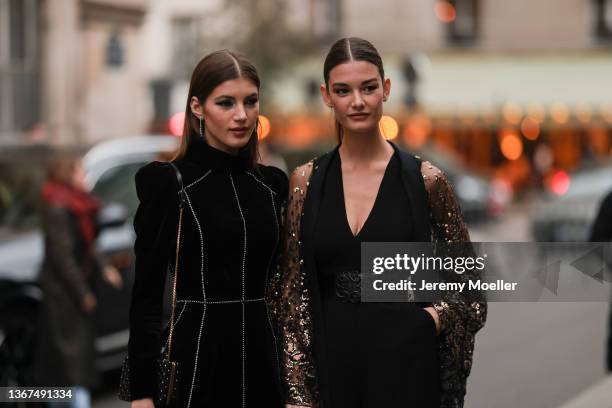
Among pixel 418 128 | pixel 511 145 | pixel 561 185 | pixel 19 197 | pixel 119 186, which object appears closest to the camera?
pixel 19 197

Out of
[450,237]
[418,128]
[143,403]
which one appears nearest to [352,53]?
[450,237]

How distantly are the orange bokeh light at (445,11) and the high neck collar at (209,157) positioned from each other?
3649 cm

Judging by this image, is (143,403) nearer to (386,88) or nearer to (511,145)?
(386,88)

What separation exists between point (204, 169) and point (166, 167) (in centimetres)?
12

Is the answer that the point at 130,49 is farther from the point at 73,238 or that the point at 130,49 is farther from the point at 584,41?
the point at 584,41

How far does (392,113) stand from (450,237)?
3280cm

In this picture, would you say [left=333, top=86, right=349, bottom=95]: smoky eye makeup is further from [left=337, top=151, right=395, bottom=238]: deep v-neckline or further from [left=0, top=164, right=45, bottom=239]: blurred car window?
[left=0, top=164, right=45, bottom=239]: blurred car window

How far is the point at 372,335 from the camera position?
3.57 metres

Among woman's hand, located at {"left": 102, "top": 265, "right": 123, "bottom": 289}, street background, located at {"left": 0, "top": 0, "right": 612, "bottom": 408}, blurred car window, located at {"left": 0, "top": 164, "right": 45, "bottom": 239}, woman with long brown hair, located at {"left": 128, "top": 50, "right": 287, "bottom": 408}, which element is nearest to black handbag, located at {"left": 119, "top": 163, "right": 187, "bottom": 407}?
woman with long brown hair, located at {"left": 128, "top": 50, "right": 287, "bottom": 408}

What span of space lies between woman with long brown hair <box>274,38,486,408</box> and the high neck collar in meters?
0.24

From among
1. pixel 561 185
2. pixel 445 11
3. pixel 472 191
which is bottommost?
pixel 472 191

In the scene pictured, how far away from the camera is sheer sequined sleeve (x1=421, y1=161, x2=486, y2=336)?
Result: 3639 mm

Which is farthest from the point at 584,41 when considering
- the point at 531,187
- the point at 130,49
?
the point at 130,49

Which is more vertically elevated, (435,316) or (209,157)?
(209,157)
